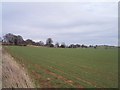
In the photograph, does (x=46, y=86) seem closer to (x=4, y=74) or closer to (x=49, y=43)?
(x=4, y=74)

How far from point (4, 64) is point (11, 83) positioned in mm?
862

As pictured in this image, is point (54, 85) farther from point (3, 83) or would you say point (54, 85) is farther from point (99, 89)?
point (3, 83)

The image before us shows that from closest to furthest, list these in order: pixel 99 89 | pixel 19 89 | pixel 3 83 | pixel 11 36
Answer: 1. pixel 3 83
2. pixel 19 89
3. pixel 99 89
4. pixel 11 36

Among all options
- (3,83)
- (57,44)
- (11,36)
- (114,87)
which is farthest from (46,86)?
(57,44)

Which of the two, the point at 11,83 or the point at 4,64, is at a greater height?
the point at 4,64

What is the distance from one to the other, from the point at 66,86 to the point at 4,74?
344 inches

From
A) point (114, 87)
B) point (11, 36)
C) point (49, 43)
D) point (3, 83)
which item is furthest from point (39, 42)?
point (3, 83)

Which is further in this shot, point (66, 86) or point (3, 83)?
point (66, 86)

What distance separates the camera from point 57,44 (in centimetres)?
15638

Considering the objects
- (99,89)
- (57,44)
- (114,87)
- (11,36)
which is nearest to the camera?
(99,89)

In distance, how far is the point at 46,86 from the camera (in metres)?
14.2

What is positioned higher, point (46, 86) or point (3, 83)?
point (3, 83)

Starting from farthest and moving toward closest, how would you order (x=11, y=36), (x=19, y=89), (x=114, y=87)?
(x=11, y=36) < (x=114, y=87) < (x=19, y=89)

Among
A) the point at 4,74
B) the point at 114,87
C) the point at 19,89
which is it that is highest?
the point at 4,74
